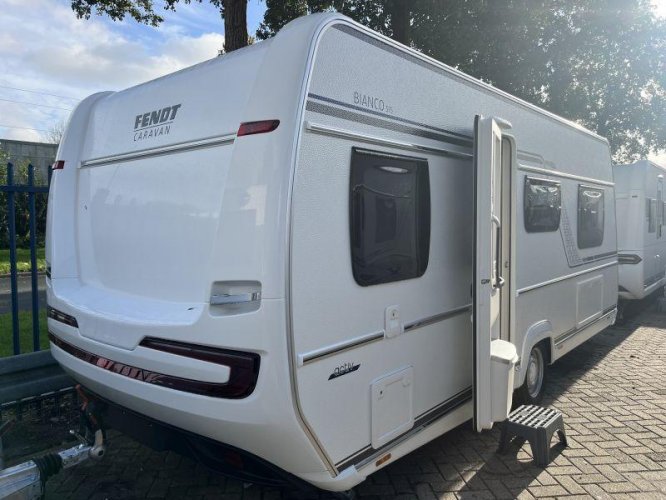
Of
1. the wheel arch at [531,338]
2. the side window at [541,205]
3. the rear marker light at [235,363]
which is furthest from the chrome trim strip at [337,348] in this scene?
the side window at [541,205]

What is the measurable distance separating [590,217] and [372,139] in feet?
13.8

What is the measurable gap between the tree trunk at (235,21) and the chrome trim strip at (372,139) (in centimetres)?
409

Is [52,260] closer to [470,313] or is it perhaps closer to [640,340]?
[470,313]

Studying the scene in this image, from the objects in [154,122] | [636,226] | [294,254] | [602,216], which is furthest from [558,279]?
[636,226]

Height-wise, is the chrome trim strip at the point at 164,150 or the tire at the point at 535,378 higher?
the chrome trim strip at the point at 164,150

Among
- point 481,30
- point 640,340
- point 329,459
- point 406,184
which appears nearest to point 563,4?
point 481,30

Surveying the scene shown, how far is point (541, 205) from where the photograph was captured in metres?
4.75

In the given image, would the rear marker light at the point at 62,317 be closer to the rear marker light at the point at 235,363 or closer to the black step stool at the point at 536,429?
the rear marker light at the point at 235,363

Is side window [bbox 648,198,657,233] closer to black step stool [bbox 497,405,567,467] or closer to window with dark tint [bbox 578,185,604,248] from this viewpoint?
window with dark tint [bbox 578,185,604,248]

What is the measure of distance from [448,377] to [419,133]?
5.23ft

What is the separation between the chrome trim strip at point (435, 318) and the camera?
3167mm

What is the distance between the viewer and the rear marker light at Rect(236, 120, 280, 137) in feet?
7.86

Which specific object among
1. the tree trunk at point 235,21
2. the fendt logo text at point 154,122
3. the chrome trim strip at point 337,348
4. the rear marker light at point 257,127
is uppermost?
the tree trunk at point 235,21

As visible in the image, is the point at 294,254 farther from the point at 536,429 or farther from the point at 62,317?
the point at 536,429
